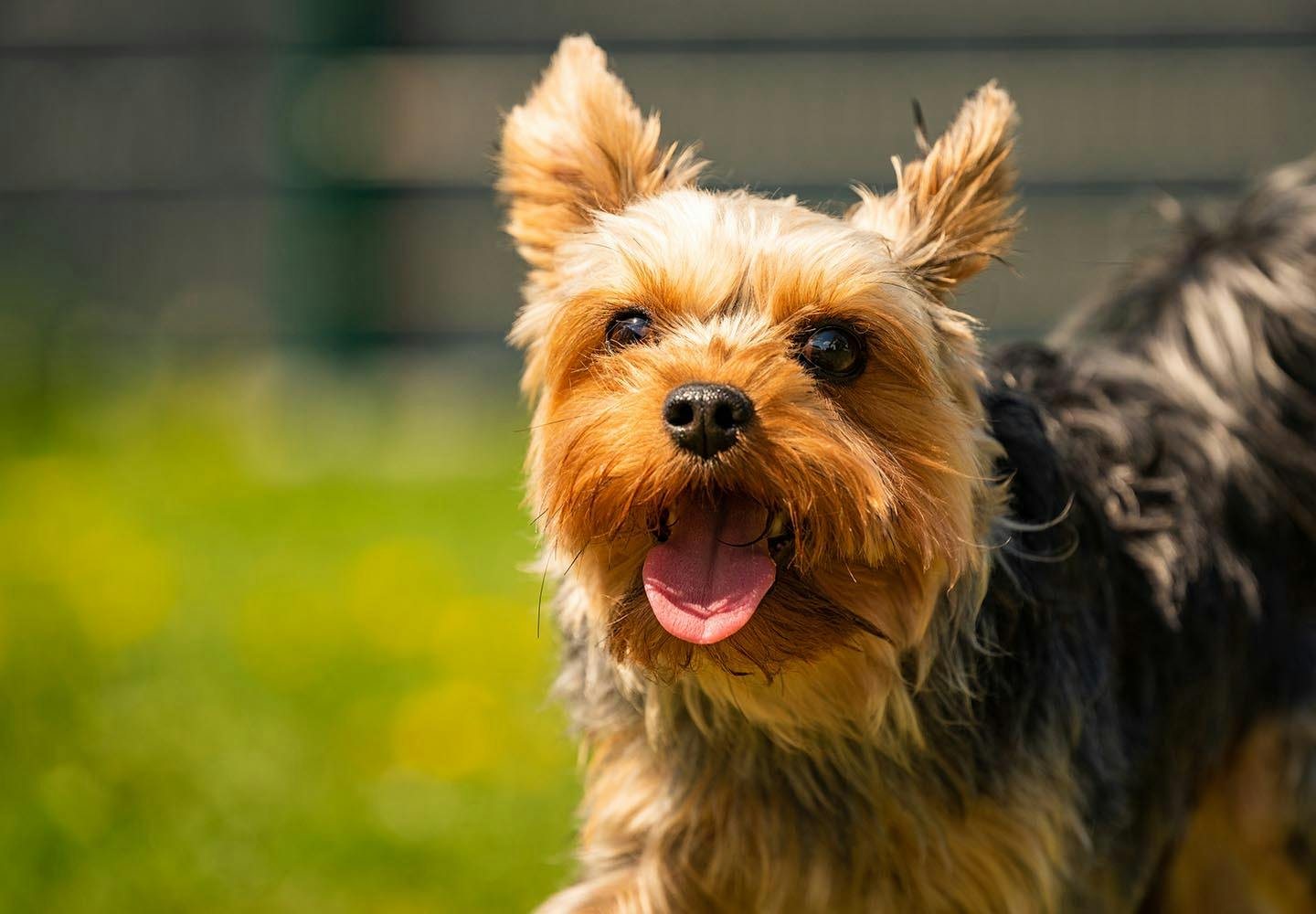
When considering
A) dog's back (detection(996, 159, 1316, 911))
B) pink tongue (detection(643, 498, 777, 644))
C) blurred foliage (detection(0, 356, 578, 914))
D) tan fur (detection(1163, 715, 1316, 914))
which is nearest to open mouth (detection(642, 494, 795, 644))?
pink tongue (detection(643, 498, 777, 644))

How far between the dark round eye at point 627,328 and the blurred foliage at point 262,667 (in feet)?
3.31

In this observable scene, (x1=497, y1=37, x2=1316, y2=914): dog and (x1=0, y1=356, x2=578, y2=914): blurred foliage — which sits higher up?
(x1=497, y1=37, x2=1316, y2=914): dog

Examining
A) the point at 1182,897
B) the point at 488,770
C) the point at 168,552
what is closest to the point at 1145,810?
the point at 1182,897

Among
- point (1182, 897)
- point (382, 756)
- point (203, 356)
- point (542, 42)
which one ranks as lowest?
point (203, 356)

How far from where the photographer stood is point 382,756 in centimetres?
456

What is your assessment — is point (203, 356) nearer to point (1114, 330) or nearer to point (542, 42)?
point (542, 42)

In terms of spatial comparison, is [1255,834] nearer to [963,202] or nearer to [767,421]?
[963,202]

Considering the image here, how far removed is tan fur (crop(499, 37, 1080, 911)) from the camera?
259 cm

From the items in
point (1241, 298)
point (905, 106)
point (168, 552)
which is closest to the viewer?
point (1241, 298)

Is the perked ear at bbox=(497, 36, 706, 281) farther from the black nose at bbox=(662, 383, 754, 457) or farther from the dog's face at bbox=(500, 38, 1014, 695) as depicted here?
the black nose at bbox=(662, 383, 754, 457)

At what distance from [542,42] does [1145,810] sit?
6986mm

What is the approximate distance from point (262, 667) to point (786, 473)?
3.15 metres

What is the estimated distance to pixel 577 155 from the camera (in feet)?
9.98

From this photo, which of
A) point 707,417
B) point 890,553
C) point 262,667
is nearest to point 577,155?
point 707,417
